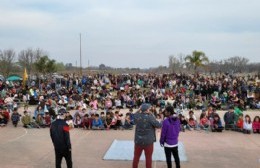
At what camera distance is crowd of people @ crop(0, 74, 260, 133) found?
573 inches

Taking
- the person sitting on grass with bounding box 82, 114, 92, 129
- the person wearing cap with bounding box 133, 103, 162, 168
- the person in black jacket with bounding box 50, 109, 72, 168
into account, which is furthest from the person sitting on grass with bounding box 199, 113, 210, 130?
the person in black jacket with bounding box 50, 109, 72, 168

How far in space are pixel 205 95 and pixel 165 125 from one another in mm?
16348

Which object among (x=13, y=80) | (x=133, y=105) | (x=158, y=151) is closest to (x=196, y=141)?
(x=158, y=151)

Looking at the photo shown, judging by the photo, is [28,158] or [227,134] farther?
[227,134]

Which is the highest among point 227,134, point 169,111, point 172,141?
point 169,111

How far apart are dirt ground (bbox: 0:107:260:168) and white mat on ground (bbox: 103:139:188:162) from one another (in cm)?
16

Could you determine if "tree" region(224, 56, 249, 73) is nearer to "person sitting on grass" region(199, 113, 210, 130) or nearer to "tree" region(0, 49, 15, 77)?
"tree" region(0, 49, 15, 77)

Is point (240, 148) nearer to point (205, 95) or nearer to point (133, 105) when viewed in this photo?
point (133, 105)

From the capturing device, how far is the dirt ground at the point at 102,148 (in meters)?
8.65

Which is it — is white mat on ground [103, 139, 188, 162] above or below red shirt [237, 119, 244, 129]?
below

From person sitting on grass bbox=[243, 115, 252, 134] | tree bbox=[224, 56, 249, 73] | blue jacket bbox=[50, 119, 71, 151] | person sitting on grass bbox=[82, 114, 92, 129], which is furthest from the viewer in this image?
tree bbox=[224, 56, 249, 73]

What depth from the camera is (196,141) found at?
1182 cm

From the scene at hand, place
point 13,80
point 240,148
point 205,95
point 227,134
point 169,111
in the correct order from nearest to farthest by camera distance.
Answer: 1. point 169,111
2. point 240,148
3. point 227,134
4. point 205,95
5. point 13,80

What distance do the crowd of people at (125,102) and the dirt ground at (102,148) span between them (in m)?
0.68
